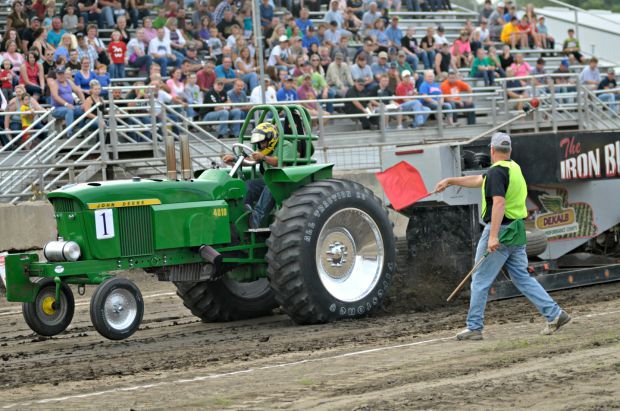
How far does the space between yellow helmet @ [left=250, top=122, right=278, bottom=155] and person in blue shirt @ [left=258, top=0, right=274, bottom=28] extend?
1181 cm

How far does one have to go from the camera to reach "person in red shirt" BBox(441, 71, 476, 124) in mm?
21312

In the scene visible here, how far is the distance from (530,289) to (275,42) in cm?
1300

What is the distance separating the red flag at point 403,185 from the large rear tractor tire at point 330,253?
2.89 feet

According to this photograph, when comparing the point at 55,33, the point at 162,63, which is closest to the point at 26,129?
the point at 55,33

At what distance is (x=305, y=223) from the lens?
10125 mm

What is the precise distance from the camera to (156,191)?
9.98 metres

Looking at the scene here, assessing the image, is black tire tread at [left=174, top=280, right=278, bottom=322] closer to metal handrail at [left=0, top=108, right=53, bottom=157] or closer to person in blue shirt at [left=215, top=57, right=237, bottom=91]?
metal handrail at [left=0, top=108, right=53, bottom=157]

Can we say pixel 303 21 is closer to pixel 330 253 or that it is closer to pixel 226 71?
pixel 226 71

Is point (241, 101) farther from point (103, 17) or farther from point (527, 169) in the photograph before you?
point (527, 169)

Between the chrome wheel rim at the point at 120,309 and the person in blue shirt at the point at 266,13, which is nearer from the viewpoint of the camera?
the chrome wheel rim at the point at 120,309

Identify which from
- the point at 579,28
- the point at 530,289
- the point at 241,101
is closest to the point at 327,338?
Answer: the point at 530,289

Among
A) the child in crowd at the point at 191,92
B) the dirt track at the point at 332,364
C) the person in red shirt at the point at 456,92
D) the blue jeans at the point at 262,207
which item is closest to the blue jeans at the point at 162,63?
the child in crowd at the point at 191,92

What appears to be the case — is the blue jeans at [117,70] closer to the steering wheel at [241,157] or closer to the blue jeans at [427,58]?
the blue jeans at [427,58]

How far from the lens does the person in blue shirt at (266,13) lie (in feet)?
72.9
